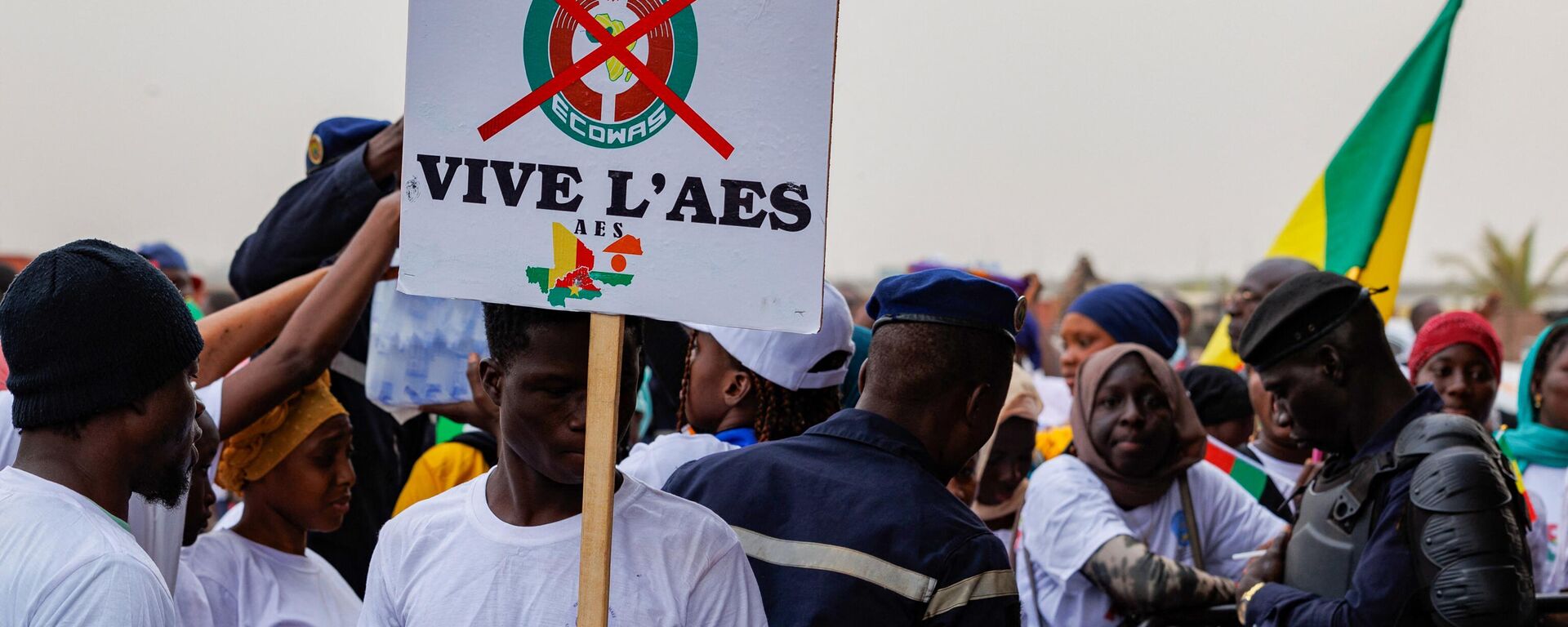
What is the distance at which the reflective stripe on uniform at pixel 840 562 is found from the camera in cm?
249

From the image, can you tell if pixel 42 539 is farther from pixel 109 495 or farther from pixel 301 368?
pixel 301 368

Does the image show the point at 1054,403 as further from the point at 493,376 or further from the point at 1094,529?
the point at 493,376

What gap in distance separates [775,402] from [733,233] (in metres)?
1.43

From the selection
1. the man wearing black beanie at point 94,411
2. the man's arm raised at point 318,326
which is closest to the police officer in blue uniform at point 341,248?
the man's arm raised at point 318,326

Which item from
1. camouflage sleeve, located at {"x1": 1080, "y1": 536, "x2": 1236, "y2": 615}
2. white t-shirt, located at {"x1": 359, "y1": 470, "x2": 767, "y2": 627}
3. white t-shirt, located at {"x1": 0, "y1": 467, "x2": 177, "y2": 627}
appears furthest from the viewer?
camouflage sleeve, located at {"x1": 1080, "y1": 536, "x2": 1236, "y2": 615}

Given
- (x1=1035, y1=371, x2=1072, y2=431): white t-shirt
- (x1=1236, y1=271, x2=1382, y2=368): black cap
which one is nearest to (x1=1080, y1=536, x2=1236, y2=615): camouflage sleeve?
(x1=1236, y1=271, x2=1382, y2=368): black cap

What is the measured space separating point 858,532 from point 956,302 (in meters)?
0.56

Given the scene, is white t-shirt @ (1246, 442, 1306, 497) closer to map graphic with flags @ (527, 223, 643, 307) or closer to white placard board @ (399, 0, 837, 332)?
white placard board @ (399, 0, 837, 332)

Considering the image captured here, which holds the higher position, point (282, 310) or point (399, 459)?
point (282, 310)

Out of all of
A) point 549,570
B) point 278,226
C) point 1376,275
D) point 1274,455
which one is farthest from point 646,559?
point 1376,275

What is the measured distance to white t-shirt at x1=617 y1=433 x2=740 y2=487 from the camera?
3305mm

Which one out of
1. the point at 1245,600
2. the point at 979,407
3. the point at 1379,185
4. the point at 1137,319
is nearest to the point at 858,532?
the point at 979,407

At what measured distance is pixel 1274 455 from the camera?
580 cm

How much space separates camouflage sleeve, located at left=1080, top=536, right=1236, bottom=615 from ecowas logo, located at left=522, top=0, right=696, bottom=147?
97.6 inches
